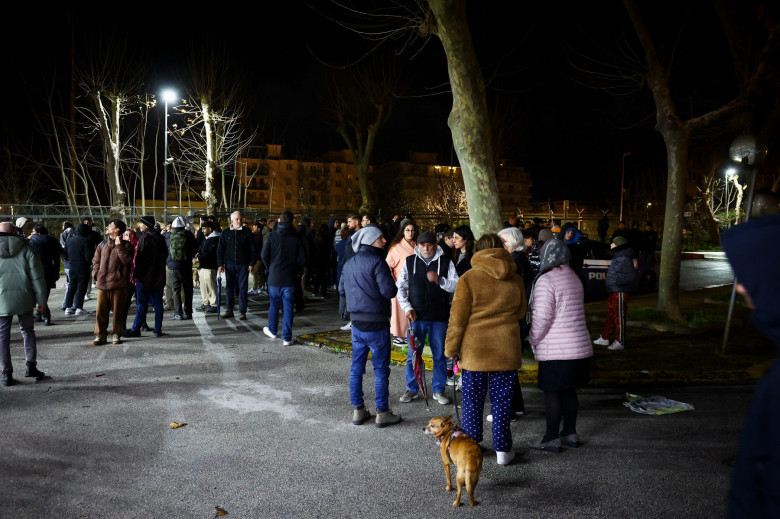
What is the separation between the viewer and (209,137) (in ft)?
81.8

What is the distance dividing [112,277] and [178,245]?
88.7 inches

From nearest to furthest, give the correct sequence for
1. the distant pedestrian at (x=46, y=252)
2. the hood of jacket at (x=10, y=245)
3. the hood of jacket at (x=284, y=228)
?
the hood of jacket at (x=10, y=245)
the hood of jacket at (x=284, y=228)
the distant pedestrian at (x=46, y=252)

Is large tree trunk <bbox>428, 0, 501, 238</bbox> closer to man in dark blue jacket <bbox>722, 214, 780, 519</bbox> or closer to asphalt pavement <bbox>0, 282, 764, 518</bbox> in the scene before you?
asphalt pavement <bbox>0, 282, 764, 518</bbox>

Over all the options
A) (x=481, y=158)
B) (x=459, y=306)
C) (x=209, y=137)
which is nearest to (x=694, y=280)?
(x=481, y=158)

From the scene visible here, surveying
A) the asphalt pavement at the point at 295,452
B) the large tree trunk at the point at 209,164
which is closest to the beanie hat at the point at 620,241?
the asphalt pavement at the point at 295,452

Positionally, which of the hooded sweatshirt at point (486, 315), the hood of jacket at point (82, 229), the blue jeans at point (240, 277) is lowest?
the blue jeans at point (240, 277)

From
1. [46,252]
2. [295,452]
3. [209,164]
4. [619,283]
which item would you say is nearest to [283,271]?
[295,452]

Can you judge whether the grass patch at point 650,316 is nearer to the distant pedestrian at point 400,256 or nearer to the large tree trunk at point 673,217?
the large tree trunk at point 673,217

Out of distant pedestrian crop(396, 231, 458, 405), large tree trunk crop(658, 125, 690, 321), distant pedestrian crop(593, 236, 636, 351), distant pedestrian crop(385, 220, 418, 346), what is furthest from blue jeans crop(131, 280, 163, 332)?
large tree trunk crop(658, 125, 690, 321)

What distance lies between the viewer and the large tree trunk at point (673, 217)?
1092 centimetres

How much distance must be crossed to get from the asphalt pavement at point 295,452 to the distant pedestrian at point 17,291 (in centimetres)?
34

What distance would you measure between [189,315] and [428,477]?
885cm

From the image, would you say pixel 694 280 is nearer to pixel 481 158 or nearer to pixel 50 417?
pixel 481 158

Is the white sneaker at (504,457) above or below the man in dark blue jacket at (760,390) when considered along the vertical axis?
below
